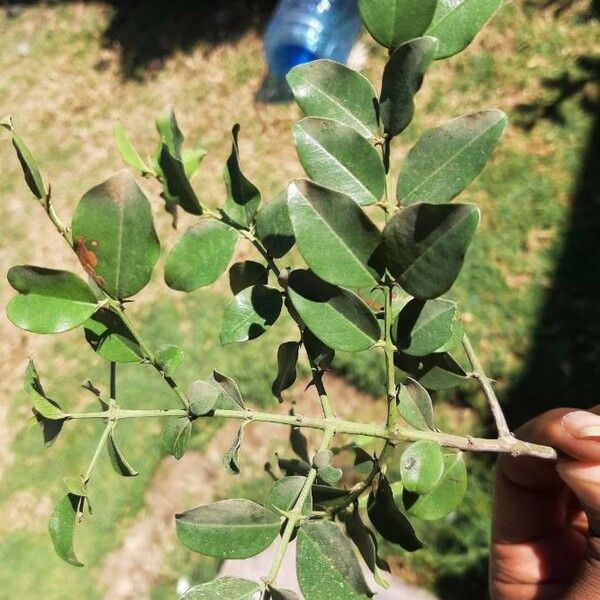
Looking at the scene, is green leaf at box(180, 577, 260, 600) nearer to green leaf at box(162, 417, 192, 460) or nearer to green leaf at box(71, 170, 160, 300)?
green leaf at box(162, 417, 192, 460)

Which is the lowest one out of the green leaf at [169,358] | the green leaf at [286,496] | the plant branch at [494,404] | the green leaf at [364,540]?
the green leaf at [364,540]

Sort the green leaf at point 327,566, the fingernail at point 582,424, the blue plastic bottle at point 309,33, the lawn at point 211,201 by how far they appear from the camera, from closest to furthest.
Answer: the green leaf at point 327,566, the fingernail at point 582,424, the lawn at point 211,201, the blue plastic bottle at point 309,33

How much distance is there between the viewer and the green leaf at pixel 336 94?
2.04 feet

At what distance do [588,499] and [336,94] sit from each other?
2.11ft

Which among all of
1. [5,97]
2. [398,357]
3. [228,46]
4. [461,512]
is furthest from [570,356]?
[5,97]

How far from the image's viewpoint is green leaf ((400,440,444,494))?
0.61 m

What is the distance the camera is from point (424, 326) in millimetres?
620

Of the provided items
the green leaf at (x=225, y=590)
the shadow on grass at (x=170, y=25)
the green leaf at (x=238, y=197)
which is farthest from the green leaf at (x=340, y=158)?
the shadow on grass at (x=170, y=25)

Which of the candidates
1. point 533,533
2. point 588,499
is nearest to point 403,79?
point 588,499

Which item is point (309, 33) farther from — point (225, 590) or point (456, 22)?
point (225, 590)

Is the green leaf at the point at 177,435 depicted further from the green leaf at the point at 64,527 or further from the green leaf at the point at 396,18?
the green leaf at the point at 396,18

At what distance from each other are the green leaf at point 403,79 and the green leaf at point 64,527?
0.46m

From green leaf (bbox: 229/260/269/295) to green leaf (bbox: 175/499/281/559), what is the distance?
0.26 metres

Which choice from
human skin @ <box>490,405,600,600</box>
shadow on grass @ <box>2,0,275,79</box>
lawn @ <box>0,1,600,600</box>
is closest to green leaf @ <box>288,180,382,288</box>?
human skin @ <box>490,405,600,600</box>
